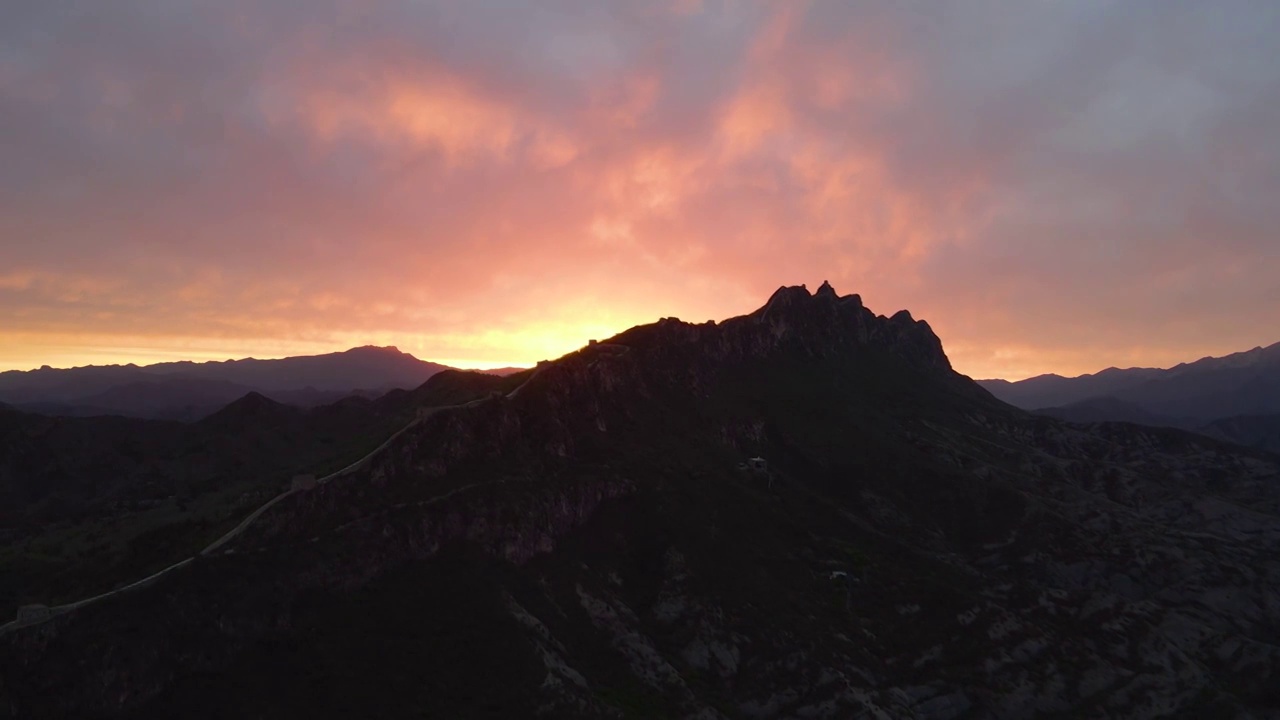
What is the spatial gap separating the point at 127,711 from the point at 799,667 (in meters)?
78.0

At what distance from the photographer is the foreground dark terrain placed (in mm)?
66812

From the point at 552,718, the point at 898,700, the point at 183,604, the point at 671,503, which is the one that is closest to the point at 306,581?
the point at 183,604

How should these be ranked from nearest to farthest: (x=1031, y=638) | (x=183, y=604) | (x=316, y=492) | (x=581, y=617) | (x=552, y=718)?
1. (x=183, y=604)
2. (x=552, y=718)
3. (x=316, y=492)
4. (x=581, y=617)
5. (x=1031, y=638)

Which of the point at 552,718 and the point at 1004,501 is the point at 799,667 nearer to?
the point at 552,718

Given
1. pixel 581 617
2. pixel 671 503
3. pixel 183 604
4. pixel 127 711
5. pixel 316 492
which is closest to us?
pixel 127 711

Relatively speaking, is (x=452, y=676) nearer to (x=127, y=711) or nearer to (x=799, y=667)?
(x=127, y=711)

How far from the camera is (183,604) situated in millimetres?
66000

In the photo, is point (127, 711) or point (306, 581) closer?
point (127, 711)

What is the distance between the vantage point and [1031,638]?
112 meters

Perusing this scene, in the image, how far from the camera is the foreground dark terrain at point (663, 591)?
66.8m

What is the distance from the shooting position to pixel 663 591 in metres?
104

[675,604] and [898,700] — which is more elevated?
[675,604]

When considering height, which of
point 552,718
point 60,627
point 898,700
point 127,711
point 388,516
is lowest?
point 898,700

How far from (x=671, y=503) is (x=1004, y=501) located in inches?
3712
